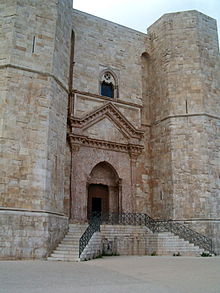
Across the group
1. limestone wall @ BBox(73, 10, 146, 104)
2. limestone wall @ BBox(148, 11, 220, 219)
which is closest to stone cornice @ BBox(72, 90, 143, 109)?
limestone wall @ BBox(73, 10, 146, 104)

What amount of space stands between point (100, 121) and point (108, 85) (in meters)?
2.28

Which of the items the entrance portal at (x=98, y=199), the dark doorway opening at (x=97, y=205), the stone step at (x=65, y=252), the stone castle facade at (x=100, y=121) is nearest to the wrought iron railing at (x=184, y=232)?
the stone castle facade at (x=100, y=121)

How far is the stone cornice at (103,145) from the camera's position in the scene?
1391 cm

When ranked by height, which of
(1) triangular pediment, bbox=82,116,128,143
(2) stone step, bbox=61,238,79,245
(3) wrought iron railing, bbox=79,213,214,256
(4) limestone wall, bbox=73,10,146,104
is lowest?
(2) stone step, bbox=61,238,79,245

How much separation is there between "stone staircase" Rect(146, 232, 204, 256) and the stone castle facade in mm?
1691

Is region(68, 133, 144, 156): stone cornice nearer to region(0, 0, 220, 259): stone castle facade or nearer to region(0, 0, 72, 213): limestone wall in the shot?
region(0, 0, 220, 259): stone castle facade

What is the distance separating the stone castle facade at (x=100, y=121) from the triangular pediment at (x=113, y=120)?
49 millimetres

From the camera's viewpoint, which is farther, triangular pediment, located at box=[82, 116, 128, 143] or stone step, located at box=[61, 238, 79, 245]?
triangular pediment, located at box=[82, 116, 128, 143]

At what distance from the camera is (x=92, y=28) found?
16156 millimetres

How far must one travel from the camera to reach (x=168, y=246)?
1222 cm

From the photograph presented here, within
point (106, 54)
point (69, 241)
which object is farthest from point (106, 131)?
point (69, 241)

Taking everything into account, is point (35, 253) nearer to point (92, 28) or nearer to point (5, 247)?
point (5, 247)

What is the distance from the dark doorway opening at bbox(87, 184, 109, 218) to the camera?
14820mm

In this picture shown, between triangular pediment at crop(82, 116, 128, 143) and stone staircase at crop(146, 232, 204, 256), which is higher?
triangular pediment at crop(82, 116, 128, 143)
